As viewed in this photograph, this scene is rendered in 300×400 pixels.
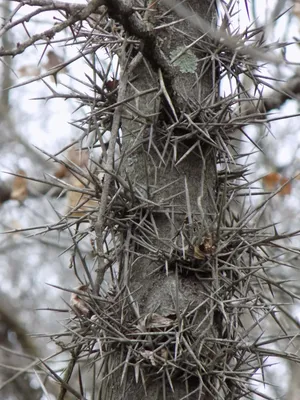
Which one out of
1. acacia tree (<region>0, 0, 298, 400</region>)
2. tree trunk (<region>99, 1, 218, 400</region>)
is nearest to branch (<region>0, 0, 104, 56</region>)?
acacia tree (<region>0, 0, 298, 400</region>)

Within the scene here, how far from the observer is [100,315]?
48.3 inches

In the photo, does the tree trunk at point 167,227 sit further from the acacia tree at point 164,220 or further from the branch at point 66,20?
the branch at point 66,20

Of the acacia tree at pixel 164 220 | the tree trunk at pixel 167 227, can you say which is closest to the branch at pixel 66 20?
the acacia tree at pixel 164 220

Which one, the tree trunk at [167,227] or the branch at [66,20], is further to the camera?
the tree trunk at [167,227]

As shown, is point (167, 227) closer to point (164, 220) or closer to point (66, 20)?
point (164, 220)

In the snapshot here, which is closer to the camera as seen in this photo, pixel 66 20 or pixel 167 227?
pixel 66 20

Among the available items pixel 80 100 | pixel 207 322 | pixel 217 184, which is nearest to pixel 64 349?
pixel 207 322

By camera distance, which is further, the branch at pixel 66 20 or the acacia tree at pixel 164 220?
the acacia tree at pixel 164 220

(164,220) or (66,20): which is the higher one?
(66,20)

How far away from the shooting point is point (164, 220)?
53.5 inches

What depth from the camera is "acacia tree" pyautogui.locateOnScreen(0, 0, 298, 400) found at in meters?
1.22

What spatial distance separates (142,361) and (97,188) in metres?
0.37

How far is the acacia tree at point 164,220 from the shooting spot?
122 centimetres

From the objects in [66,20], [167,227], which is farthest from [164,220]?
[66,20]
